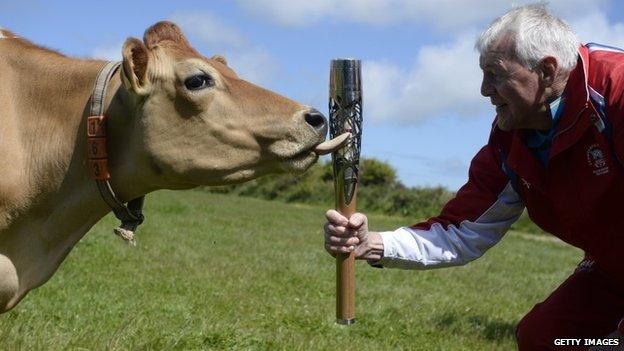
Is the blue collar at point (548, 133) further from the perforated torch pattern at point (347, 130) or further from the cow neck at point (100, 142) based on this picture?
the cow neck at point (100, 142)

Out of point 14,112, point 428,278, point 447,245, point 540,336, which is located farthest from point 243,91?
point 428,278

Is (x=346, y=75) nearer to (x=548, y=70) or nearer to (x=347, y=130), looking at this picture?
(x=347, y=130)

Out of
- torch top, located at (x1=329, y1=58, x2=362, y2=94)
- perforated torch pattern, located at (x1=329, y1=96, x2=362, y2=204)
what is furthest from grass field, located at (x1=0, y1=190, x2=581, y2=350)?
torch top, located at (x1=329, y1=58, x2=362, y2=94)

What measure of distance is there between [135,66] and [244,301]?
5010mm

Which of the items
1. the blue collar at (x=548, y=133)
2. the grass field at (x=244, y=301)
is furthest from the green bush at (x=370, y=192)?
the blue collar at (x=548, y=133)

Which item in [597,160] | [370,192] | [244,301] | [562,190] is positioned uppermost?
[597,160]

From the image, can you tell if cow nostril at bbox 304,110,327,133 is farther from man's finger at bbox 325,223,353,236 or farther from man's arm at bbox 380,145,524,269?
man's arm at bbox 380,145,524,269

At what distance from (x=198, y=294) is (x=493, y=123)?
503 centimetres

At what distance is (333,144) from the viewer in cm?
452

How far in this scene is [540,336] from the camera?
511 centimetres

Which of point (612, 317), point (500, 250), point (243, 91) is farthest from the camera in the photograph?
point (500, 250)

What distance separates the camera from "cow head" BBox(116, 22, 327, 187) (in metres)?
4.54

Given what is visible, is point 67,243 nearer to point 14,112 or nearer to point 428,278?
point 14,112

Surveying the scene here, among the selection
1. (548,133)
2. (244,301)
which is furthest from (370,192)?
(548,133)
